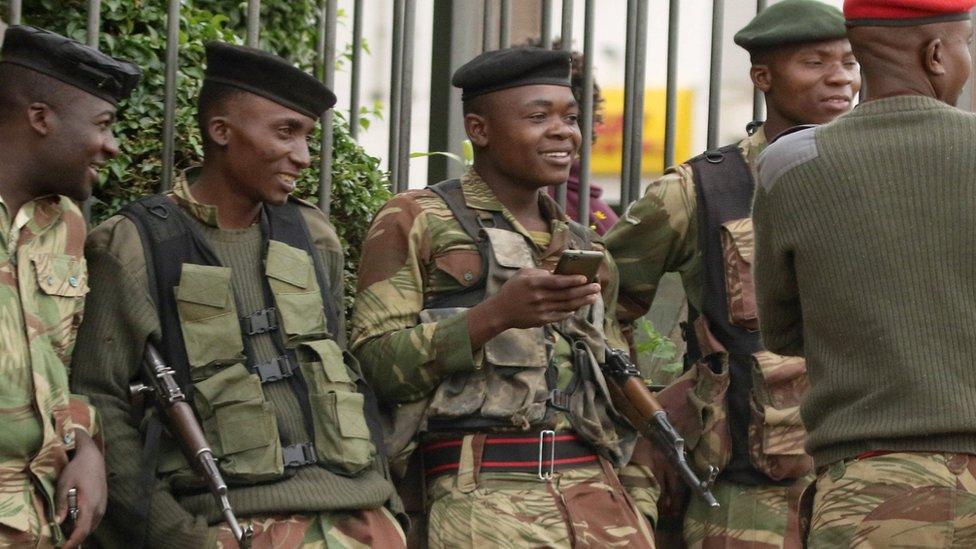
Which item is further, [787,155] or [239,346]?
[239,346]

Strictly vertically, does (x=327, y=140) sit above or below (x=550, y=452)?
above

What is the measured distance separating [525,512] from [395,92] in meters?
1.67

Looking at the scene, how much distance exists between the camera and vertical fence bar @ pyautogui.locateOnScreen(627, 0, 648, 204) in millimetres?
5609

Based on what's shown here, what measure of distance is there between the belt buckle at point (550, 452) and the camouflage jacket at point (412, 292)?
0.23 m

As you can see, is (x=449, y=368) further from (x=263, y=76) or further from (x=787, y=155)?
(x=787, y=155)

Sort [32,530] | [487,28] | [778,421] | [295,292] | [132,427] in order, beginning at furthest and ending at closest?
[487,28]
[778,421]
[295,292]
[132,427]
[32,530]

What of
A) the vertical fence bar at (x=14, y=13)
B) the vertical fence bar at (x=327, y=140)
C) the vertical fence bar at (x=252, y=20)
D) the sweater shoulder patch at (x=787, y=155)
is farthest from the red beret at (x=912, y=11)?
the vertical fence bar at (x=14, y=13)

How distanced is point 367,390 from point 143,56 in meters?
1.40

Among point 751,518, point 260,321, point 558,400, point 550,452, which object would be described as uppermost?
point 260,321

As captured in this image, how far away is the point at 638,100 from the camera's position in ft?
18.5

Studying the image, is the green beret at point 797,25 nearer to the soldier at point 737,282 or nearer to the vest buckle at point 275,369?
the soldier at point 737,282

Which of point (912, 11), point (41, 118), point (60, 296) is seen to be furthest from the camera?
point (41, 118)

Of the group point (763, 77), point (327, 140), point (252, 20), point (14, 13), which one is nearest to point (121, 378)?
point (14, 13)

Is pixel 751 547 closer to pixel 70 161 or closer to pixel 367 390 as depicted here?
pixel 367 390
